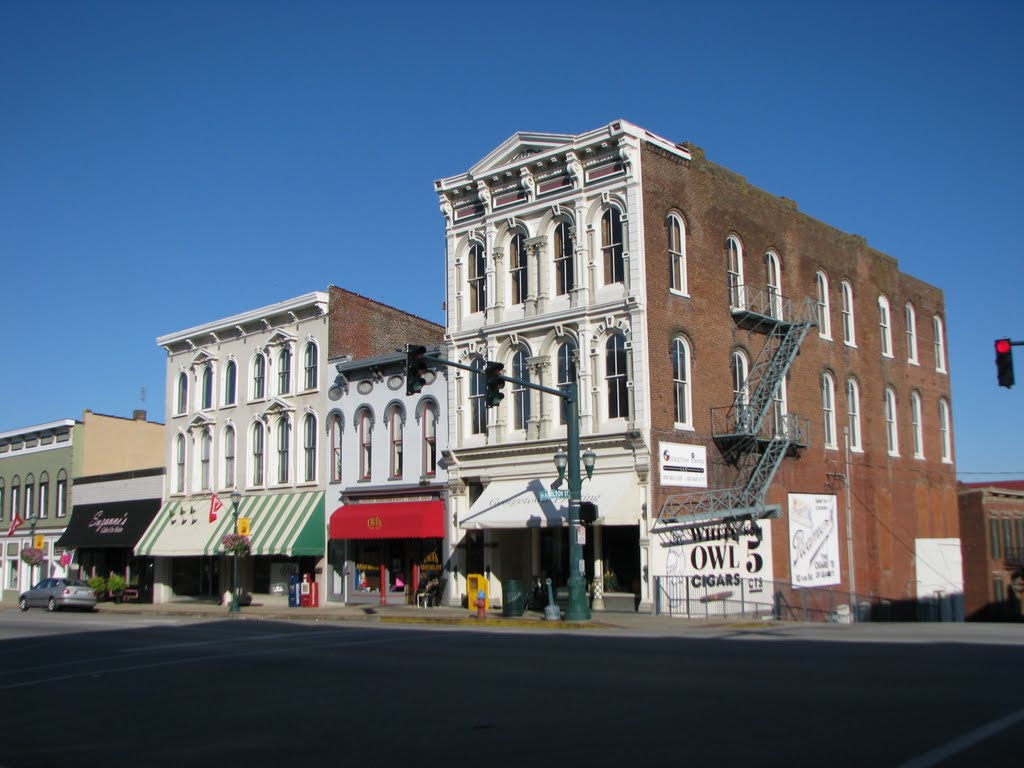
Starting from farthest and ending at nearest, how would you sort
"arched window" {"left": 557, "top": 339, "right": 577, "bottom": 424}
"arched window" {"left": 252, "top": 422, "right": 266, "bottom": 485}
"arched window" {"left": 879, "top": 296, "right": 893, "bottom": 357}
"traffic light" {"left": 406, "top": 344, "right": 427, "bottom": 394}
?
"arched window" {"left": 879, "top": 296, "right": 893, "bottom": 357}
"arched window" {"left": 252, "top": 422, "right": 266, "bottom": 485}
"arched window" {"left": 557, "top": 339, "right": 577, "bottom": 424}
"traffic light" {"left": 406, "top": 344, "right": 427, "bottom": 394}

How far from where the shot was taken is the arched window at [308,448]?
4075 cm

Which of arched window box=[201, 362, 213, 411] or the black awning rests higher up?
arched window box=[201, 362, 213, 411]

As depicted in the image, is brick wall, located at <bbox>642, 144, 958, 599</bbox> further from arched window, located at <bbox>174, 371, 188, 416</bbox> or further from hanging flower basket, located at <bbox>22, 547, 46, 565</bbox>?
hanging flower basket, located at <bbox>22, 547, 46, 565</bbox>

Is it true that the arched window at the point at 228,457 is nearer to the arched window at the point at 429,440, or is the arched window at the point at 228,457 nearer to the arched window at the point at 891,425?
the arched window at the point at 429,440

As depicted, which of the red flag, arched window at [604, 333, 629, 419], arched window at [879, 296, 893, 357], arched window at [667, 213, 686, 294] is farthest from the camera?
arched window at [879, 296, 893, 357]

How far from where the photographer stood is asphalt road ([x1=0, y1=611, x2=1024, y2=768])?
9359 mm

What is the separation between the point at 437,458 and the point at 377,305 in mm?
9227

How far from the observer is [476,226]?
35781 mm

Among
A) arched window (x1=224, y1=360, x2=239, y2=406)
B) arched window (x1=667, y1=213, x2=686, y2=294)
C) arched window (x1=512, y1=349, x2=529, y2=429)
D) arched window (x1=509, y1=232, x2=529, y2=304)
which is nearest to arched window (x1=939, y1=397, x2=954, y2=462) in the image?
arched window (x1=667, y1=213, x2=686, y2=294)

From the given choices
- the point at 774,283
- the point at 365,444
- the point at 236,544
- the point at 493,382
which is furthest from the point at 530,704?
the point at 774,283

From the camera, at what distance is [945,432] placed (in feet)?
155

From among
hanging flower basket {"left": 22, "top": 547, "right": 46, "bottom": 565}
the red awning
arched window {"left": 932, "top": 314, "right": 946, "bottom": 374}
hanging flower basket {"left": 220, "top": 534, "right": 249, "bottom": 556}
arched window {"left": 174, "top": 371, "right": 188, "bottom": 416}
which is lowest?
hanging flower basket {"left": 22, "top": 547, "right": 46, "bottom": 565}

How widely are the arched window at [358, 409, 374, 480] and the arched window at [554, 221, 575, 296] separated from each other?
948 centimetres

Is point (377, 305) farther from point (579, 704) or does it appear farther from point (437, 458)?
point (579, 704)
